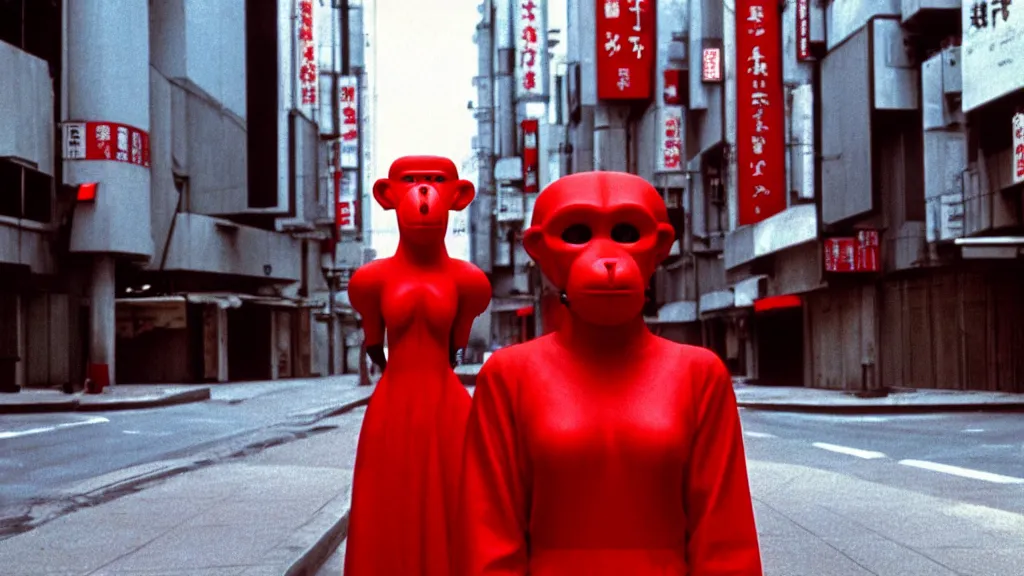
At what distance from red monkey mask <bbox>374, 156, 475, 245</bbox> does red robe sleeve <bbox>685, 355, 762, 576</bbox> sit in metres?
2.42

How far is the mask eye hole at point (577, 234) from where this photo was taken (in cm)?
265

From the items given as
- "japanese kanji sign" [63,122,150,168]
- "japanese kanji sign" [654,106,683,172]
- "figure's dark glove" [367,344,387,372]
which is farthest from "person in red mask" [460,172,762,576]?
"japanese kanji sign" [654,106,683,172]

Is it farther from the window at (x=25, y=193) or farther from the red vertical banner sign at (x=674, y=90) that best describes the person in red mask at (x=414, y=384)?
the red vertical banner sign at (x=674, y=90)

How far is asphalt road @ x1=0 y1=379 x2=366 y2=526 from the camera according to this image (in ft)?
36.5

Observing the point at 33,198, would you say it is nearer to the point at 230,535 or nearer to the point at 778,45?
the point at 778,45

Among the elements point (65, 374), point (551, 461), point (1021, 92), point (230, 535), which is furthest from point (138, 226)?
point (551, 461)

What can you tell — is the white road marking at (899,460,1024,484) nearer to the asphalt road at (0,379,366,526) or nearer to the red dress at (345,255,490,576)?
the red dress at (345,255,490,576)

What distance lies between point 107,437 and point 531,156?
196 ft

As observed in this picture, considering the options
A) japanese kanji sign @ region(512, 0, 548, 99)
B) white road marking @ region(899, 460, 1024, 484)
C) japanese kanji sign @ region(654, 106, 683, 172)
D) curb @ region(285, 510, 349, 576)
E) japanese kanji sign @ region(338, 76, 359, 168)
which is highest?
japanese kanji sign @ region(512, 0, 548, 99)

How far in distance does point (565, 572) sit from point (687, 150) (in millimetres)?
43729

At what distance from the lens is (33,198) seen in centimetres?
3053

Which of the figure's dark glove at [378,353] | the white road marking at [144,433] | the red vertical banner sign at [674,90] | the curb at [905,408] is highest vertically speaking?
the red vertical banner sign at [674,90]

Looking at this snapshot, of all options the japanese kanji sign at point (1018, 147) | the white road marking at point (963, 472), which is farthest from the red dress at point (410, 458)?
the japanese kanji sign at point (1018, 147)

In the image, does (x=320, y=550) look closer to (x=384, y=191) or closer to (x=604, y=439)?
(x=384, y=191)
